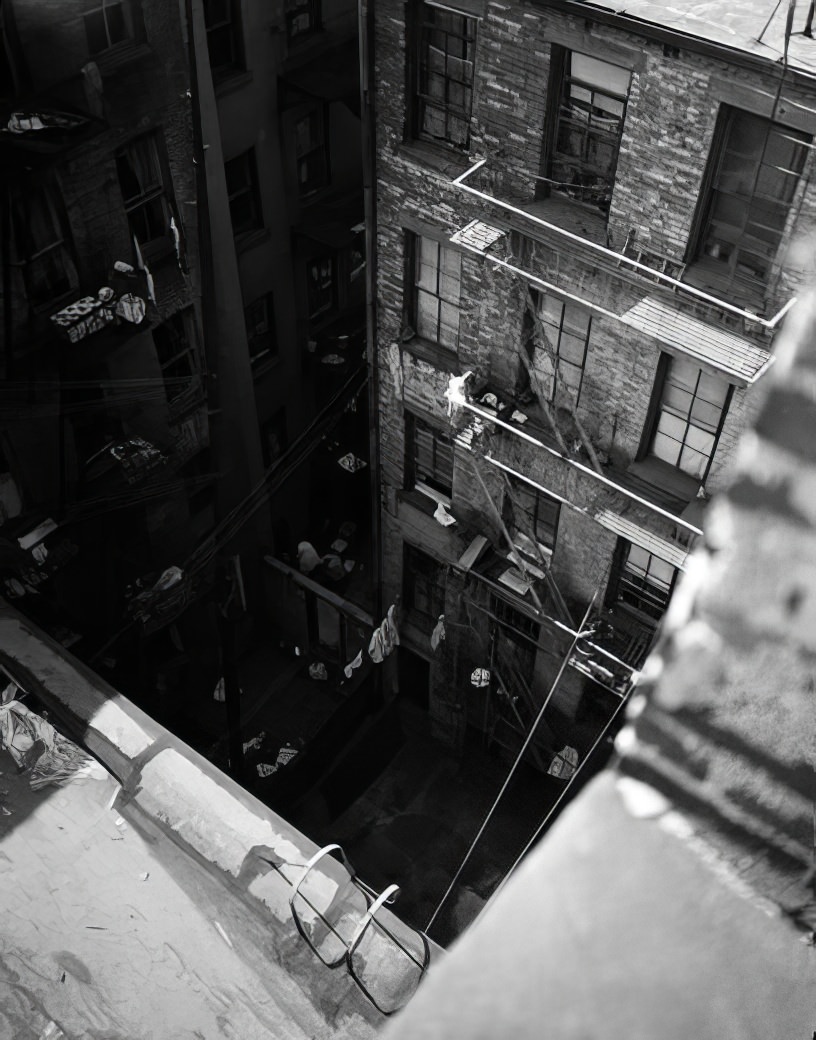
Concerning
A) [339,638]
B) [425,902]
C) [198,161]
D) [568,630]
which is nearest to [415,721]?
[339,638]

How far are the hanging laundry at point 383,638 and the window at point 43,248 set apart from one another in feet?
36.9

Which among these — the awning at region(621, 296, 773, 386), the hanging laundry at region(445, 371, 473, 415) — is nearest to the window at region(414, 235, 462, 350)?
the hanging laundry at region(445, 371, 473, 415)

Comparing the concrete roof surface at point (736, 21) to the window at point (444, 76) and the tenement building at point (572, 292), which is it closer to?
the tenement building at point (572, 292)

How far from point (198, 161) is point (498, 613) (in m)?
12.1

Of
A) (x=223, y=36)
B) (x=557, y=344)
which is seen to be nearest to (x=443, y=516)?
(x=557, y=344)

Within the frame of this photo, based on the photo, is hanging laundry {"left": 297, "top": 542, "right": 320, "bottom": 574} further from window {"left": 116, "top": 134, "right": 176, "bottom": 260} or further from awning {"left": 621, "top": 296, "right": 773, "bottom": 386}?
awning {"left": 621, "top": 296, "right": 773, "bottom": 386}

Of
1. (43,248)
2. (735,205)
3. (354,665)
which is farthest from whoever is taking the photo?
(354,665)

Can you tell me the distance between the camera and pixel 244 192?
24.6 meters

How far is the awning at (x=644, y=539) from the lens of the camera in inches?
792

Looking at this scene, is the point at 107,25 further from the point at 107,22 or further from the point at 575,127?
the point at 575,127

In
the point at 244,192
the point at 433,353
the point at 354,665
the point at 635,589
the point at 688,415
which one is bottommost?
the point at 354,665

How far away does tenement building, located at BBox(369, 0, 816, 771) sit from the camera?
50.0ft

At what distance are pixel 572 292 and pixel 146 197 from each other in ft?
29.9

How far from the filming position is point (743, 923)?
8.25 feet
